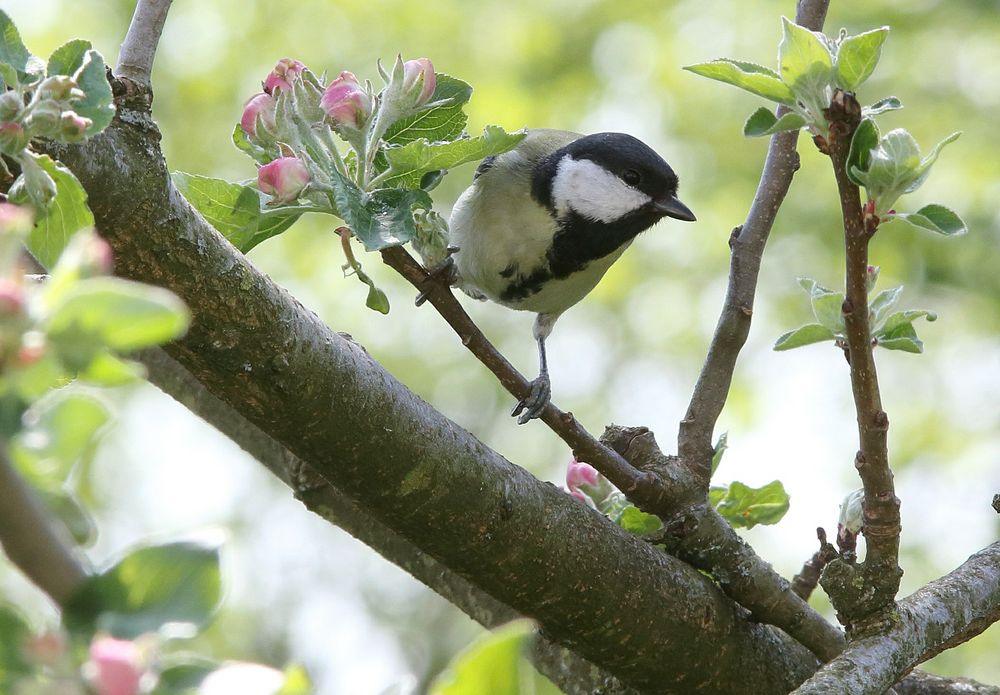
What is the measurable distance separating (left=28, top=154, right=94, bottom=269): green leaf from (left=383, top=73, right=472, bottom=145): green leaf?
1.80 feet

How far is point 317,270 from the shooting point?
548cm

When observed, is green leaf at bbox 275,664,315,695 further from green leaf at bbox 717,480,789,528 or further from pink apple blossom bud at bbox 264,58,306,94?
green leaf at bbox 717,480,789,528

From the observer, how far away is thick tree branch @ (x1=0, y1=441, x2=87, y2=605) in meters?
0.37

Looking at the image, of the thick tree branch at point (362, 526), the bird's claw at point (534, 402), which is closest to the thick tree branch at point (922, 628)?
the thick tree branch at point (362, 526)

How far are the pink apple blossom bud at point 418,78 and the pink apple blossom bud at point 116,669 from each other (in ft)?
2.90

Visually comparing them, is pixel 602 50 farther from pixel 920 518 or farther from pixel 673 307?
pixel 920 518

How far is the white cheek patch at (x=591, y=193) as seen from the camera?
245 cm

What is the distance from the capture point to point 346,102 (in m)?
1.14

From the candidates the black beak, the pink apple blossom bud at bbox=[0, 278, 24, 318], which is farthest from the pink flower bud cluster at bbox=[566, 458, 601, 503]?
the pink apple blossom bud at bbox=[0, 278, 24, 318]

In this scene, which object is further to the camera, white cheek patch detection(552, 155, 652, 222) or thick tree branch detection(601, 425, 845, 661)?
white cheek patch detection(552, 155, 652, 222)

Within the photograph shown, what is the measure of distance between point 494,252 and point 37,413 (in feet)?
6.60

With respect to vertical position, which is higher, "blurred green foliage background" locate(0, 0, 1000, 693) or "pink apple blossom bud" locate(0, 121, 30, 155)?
"blurred green foliage background" locate(0, 0, 1000, 693)

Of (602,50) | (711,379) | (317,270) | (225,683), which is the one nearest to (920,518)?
(602,50)

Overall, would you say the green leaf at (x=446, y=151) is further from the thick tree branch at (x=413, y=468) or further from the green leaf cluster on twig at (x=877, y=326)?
the green leaf cluster on twig at (x=877, y=326)
